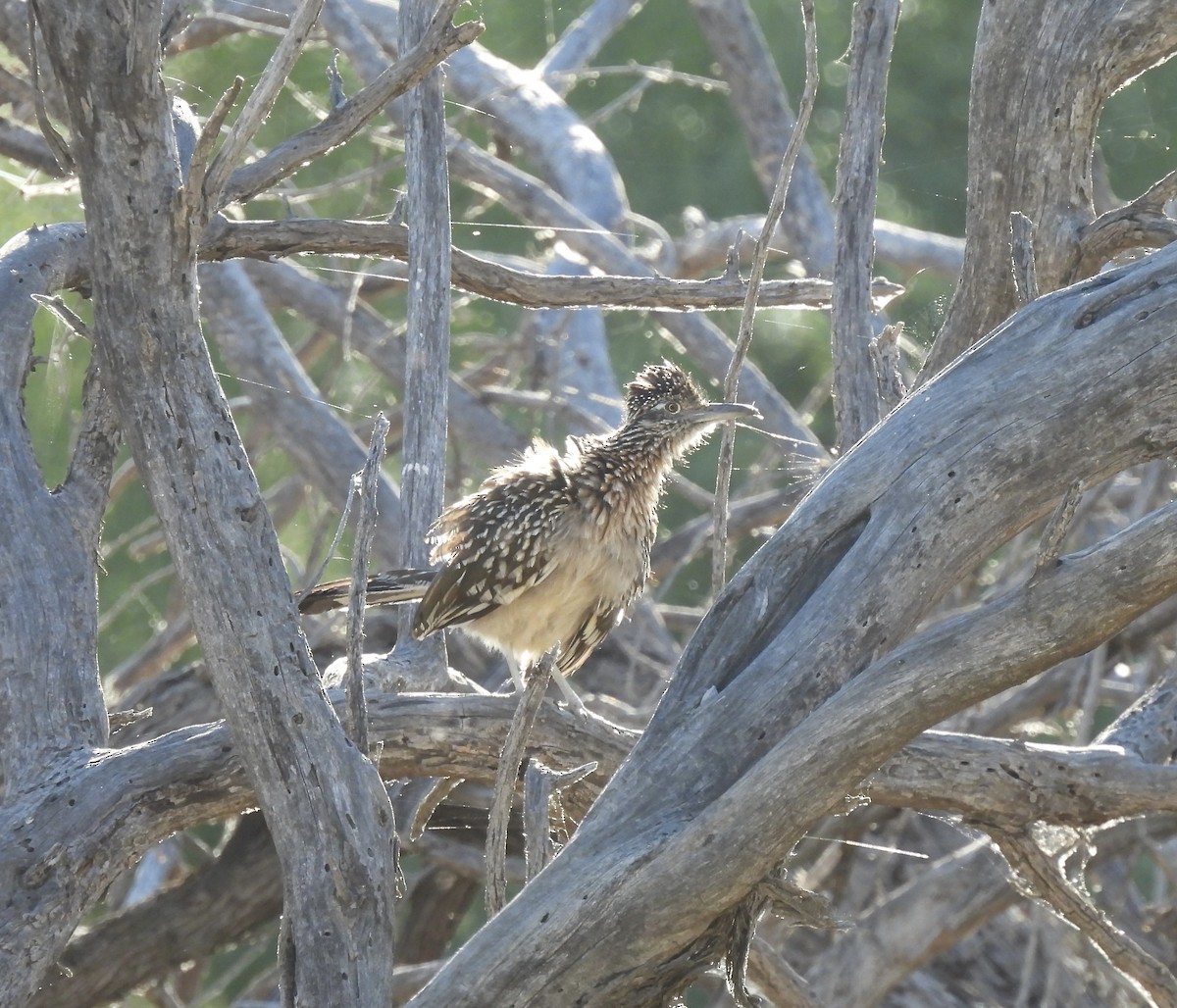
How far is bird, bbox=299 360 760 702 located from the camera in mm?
4395

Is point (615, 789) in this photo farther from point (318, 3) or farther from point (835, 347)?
point (835, 347)

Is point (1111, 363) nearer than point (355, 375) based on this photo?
Yes

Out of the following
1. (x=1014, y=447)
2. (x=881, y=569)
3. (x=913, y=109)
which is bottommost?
(x=913, y=109)

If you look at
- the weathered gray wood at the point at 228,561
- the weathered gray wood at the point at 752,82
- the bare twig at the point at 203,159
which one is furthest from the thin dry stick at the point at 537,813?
the weathered gray wood at the point at 752,82

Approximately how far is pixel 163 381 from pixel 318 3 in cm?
63

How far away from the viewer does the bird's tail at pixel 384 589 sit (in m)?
3.93

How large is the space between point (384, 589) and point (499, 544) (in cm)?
40

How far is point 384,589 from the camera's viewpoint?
4203 mm

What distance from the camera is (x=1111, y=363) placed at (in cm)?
238

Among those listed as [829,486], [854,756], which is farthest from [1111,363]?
[854,756]

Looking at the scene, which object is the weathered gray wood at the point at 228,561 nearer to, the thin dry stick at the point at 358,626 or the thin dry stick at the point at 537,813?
the thin dry stick at the point at 358,626

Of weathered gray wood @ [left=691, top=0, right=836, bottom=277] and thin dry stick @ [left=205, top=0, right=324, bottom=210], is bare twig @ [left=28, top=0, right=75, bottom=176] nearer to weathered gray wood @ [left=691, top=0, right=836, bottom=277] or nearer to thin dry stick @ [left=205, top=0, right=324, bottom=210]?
thin dry stick @ [left=205, top=0, right=324, bottom=210]

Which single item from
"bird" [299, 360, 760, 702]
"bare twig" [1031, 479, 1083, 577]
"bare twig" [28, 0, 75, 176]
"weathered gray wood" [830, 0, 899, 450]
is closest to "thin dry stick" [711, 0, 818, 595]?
"weathered gray wood" [830, 0, 899, 450]

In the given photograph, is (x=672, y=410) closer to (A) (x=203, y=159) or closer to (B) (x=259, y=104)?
(B) (x=259, y=104)
